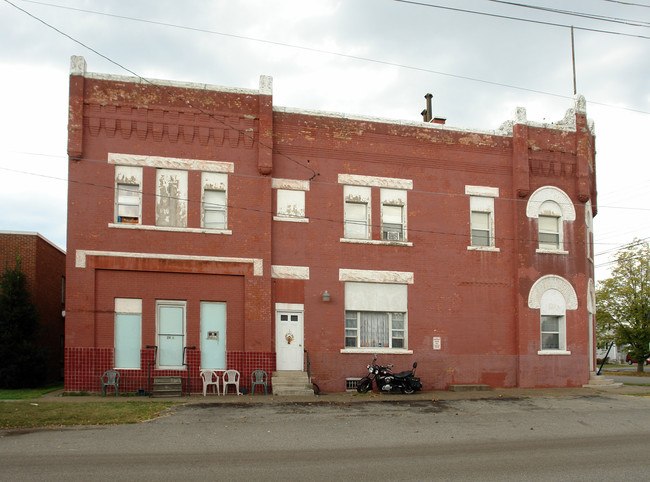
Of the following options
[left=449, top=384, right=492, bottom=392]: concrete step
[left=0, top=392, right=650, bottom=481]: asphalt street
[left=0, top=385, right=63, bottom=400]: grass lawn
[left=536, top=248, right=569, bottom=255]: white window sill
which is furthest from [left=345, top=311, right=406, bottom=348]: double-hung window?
[left=0, top=385, right=63, bottom=400]: grass lawn

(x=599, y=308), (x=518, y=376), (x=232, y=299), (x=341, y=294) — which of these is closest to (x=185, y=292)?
(x=232, y=299)

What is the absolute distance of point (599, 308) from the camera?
43.5 meters

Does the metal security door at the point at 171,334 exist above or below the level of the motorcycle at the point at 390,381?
above

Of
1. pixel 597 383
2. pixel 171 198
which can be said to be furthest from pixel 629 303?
pixel 171 198

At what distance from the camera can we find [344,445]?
11945 millimetres

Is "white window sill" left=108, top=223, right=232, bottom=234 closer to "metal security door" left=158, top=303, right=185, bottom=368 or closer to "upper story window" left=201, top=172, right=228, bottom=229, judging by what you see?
"upper story window" left=201, top=172, right=228, bottom=229

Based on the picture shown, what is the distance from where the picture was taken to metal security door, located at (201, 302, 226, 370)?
20.0 m

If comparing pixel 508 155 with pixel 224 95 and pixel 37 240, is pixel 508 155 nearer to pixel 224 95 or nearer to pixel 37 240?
pixel 224 95

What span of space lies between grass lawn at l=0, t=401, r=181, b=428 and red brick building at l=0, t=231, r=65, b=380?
264 inches

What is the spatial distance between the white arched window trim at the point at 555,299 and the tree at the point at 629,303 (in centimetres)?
2116

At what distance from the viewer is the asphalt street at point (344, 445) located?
382 inches

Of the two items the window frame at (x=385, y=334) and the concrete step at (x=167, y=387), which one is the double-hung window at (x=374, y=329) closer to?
the window frame at (x=385, y=334)

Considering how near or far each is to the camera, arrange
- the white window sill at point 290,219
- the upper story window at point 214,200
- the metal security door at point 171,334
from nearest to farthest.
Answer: the metal security door at point 171,334, the upper story window at point 214,200, the white window sill at point 290,219

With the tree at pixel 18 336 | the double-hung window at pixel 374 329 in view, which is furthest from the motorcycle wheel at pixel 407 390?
the tree at pixel 18 336
